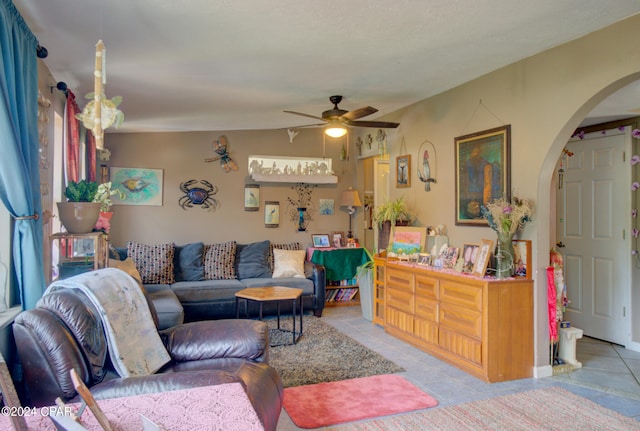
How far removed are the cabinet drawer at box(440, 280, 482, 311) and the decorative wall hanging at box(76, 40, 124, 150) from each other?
277cm

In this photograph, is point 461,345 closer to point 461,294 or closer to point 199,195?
point 461,294

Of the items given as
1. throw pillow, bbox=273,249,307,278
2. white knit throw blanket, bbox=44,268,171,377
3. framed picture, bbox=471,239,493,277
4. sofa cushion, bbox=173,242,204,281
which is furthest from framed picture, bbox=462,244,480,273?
sofa cushion, bbox=173,242,204,281

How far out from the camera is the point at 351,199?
6320 mm

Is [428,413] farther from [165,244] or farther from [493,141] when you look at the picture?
[165,244]

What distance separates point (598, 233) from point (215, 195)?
4609 millimetres

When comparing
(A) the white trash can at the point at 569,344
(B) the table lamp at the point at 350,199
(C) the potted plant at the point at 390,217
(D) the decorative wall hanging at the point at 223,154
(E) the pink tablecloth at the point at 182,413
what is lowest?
(A) the white trash can at the point at 569,344

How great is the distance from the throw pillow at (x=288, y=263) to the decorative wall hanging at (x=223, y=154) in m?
1.34

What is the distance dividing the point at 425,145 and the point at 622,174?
6.31 feet

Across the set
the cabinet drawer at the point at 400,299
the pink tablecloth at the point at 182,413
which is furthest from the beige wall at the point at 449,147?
the pink tablecloth at the point at 182,413

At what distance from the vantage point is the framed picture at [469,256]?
367cm

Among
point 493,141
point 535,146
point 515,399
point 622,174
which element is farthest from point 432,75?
point 515,399

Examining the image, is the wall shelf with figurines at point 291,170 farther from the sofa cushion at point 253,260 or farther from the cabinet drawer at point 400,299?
the cabinet drawer at point 400,299

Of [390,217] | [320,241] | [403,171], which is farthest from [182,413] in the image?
[320,241]

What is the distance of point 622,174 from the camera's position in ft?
13.9
